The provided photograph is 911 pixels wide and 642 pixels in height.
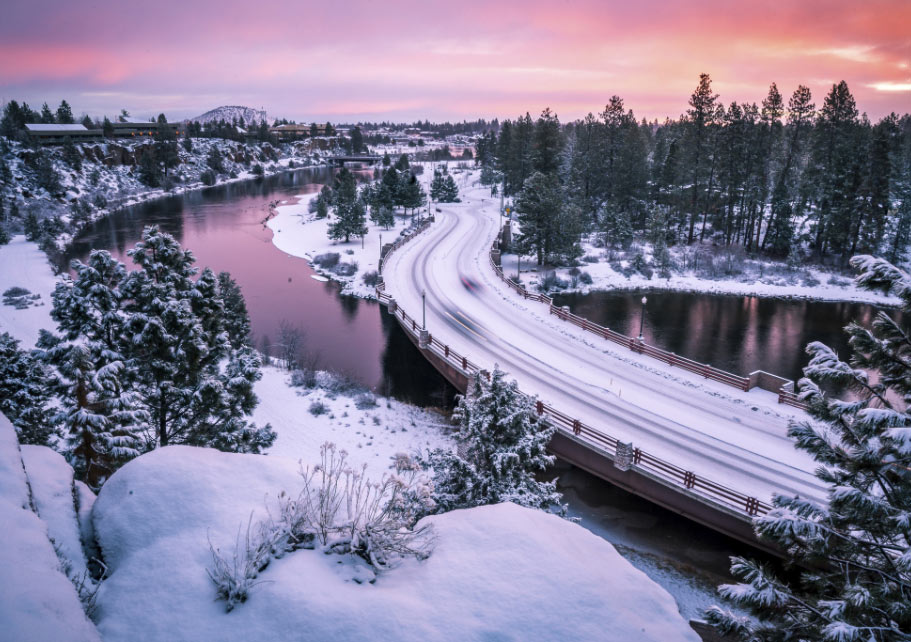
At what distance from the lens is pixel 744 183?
55.4 metres

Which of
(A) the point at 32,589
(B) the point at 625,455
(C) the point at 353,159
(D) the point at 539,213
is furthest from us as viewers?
(C) the point at 353,159

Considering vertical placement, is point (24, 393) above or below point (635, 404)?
above

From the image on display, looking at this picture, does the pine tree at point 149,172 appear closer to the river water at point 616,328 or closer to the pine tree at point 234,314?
the river water at point 616,328

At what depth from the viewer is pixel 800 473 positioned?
17.2 metres

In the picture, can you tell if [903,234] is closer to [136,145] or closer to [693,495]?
[693,495]

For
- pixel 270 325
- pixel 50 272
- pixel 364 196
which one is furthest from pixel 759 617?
pixel 364 196

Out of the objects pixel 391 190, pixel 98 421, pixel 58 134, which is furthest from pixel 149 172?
pixel 98 421

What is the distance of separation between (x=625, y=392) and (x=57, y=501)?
21022mm

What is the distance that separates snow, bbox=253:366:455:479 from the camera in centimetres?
2098

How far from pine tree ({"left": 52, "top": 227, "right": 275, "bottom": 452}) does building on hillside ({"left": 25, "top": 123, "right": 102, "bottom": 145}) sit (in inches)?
4752

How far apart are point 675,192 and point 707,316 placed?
23371mm

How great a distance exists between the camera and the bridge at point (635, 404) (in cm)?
1684

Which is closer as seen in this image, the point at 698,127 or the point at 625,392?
the point at 625,392

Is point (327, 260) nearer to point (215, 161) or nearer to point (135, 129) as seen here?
point (215, 161)
